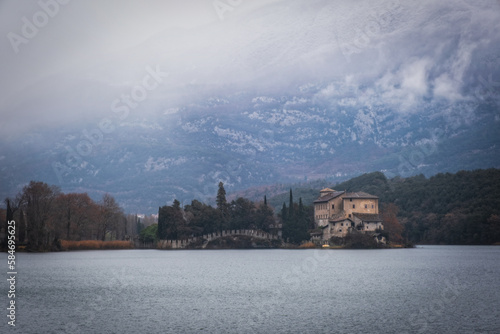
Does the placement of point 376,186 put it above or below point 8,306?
above

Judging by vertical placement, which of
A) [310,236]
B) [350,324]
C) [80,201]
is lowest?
[350,324]

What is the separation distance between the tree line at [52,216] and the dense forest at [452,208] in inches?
2663

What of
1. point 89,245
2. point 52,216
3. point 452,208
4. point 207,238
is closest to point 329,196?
point 207,238

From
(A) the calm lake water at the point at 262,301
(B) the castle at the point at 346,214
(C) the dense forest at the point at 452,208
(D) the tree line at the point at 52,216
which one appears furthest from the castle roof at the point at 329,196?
(A) the calm lake water at the point at 262,301

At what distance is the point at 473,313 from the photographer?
35.0 m

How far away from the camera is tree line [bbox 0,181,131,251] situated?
99.9 metres

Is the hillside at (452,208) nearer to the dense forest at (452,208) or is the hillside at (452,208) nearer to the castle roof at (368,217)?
the dense forest at (452,208)

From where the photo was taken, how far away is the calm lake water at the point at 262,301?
106 feet

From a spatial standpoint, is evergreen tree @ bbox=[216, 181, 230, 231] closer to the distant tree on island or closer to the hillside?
the distant tree on island

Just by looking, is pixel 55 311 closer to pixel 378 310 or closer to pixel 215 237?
pixel 378 310

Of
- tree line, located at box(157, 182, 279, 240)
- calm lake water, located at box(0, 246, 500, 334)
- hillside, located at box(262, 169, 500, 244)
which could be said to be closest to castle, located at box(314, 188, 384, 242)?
tree line, located at box(157, 182, 279, 240)

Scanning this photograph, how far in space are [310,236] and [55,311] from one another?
9010 cm

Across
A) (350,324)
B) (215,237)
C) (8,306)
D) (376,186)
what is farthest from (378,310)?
(376,186)

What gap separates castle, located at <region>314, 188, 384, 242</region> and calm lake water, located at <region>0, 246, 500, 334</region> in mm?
52261
